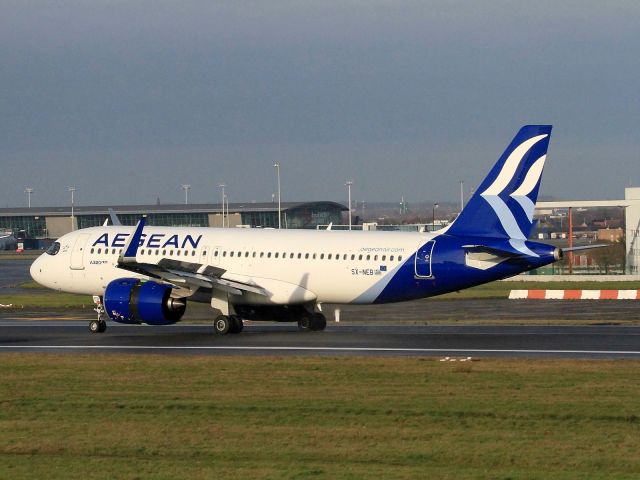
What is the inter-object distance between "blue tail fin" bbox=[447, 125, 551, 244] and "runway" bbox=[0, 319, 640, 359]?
3683 mm

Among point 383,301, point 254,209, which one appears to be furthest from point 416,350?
point 254,209

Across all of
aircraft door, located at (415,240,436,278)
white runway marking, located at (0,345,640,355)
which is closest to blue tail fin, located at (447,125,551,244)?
aircraft door, located at (415,240,436,278)

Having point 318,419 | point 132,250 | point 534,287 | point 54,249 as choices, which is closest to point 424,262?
point 132,250

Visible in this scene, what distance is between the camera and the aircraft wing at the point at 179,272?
4025cm

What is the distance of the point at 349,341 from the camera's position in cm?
3834

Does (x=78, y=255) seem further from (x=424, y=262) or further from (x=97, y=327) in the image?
(x=424, y=262)

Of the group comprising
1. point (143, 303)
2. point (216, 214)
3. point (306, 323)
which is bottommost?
point (306, 323)

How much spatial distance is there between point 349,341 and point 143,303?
7.11m

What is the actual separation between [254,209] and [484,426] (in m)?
154

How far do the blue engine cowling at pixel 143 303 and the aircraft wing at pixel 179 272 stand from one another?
0.57m

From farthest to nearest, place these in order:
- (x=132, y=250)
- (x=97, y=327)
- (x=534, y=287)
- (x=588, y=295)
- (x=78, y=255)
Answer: (x=534, y=287)
(x=588, y=295)
(x=78, y=255)
(x=97, y=327)
(x=132, y=250)

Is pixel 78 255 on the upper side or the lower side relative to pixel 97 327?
upper

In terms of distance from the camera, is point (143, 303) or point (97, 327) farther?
point (97, 327)

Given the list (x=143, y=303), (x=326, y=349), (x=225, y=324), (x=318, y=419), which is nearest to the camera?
(x=318, y=419)
